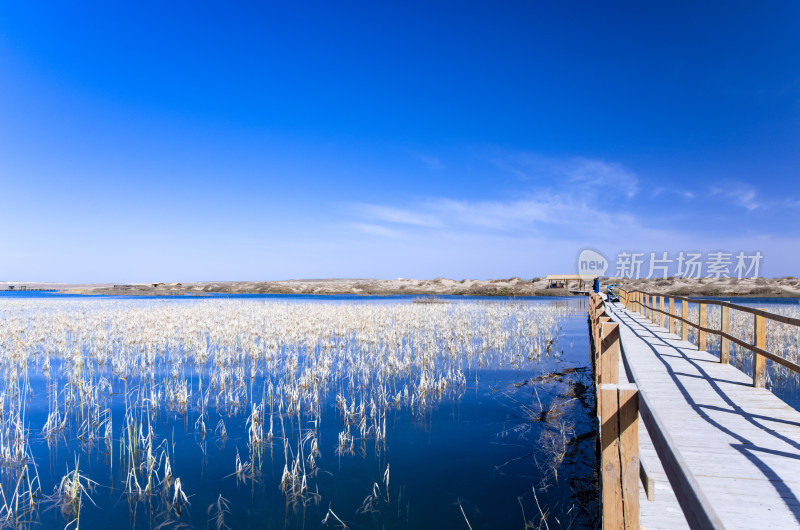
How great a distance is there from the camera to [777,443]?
16.3 ft

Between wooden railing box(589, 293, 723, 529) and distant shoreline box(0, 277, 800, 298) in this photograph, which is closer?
wooden railing box(589, 293, 723, 529)

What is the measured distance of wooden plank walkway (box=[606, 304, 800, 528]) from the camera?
3.66 m

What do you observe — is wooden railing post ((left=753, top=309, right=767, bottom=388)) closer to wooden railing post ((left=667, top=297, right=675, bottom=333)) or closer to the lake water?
the lake water

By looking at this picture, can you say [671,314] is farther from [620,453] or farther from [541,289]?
[541,289]

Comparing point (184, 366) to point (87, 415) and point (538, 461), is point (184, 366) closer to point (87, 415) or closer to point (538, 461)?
point (87, 415)

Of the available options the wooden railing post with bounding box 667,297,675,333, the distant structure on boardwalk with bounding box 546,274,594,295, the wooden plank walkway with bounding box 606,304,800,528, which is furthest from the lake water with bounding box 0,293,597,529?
the distant structure on boardwalk with bounding box 546,274,594,295

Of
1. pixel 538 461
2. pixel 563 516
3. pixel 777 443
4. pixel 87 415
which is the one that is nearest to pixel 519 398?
pixel 538 461

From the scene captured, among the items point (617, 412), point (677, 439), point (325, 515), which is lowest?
point (325, 515)

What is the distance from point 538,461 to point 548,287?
80.6m

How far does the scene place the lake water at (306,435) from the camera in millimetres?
5867

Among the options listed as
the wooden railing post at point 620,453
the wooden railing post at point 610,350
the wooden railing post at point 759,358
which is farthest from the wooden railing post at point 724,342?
the wooden railing post at point 620,453

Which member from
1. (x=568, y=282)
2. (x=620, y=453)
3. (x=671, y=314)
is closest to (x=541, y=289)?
(x=568, y=282)

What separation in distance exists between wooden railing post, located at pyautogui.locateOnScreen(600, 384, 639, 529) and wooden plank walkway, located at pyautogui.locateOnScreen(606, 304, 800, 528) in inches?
21.2

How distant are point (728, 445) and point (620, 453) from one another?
→ 3129mm
